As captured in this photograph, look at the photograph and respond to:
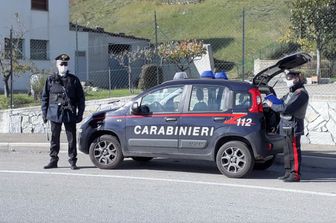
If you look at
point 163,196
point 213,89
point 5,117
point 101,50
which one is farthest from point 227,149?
point 101,50

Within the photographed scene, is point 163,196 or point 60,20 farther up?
point 60,20

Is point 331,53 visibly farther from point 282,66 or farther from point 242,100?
point 242,100

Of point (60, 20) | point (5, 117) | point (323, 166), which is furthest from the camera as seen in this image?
point (60, 20)

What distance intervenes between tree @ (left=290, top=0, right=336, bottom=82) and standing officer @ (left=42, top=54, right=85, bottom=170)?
714 centimetres

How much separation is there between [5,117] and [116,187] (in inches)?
335

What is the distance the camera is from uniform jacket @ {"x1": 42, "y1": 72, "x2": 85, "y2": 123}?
10.5 metres

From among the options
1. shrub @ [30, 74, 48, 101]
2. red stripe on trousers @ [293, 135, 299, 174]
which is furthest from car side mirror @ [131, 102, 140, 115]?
shrub @ [30, 74, 48, 101]

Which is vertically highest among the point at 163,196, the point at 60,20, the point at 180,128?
the point at 60,20

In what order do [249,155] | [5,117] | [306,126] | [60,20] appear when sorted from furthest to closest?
[60,20]
[5,117]
[306,126]
[249,155]

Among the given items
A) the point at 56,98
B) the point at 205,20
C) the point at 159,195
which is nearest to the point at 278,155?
the point at 159,195

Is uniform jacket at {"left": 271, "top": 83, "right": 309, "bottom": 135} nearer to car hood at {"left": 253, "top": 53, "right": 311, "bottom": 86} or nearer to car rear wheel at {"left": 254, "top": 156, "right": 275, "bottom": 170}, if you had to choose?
car hood at {"left": 253, "top": 53, "right": 311, "bottom": 86}

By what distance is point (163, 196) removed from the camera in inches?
328

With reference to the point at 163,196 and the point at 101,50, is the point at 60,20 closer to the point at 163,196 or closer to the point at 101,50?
the point at 101,50

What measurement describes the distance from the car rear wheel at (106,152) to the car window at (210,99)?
1503 mm
